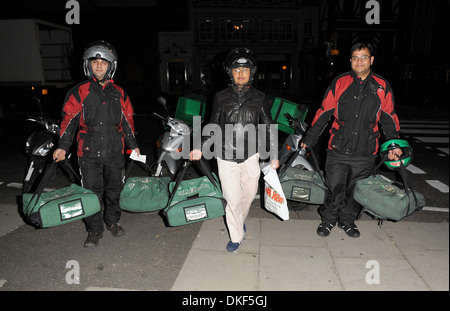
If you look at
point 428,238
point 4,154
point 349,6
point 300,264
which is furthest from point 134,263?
point 349,6

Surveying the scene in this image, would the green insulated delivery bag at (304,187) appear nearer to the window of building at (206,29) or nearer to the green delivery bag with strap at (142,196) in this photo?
the green delivery bag with strap at (142,196)

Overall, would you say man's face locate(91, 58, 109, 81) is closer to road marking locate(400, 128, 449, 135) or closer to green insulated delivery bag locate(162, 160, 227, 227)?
green insulated delivery bag locate(162, 160, 227, 227)

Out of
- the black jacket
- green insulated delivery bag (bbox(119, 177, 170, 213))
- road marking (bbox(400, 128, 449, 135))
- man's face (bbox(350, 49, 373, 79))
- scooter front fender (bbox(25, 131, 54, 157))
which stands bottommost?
road marking (bbox(400, 128, 449, 135))

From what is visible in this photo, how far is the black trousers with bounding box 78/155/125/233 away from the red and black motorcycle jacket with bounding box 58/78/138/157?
10 centimetres

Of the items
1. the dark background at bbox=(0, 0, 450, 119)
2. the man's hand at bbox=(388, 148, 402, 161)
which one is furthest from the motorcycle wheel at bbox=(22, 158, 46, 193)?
the dark background at bbox=(0, 0, 450, 119)

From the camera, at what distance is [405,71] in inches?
840

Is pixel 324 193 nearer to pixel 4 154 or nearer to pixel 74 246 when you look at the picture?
pixel 74 246

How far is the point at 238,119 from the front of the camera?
3141 mm

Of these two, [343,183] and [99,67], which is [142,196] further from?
[343,183]

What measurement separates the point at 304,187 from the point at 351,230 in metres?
0.76

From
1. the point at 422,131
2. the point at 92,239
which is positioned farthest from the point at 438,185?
the point at 422,131

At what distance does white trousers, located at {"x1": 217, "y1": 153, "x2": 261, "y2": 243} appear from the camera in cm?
321

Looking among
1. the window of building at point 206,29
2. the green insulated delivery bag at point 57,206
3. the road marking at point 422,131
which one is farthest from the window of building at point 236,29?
the green insulated delivery bag at point 57,206

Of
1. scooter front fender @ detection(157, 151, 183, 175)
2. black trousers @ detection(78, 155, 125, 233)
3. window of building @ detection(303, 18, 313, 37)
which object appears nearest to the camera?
black trousers @ detection(78, 155, 125, 233)
